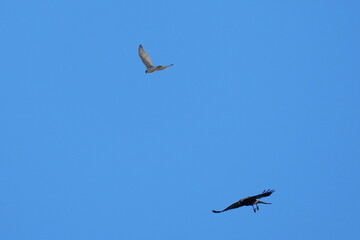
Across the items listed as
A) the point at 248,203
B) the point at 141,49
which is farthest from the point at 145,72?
the point at 248,203

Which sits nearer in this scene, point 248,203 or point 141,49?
point 248,203

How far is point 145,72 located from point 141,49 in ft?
6.20

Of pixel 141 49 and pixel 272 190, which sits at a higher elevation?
pixel 141 49

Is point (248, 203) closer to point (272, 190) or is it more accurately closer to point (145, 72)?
point (272, 190)

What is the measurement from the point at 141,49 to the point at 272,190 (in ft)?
87.5

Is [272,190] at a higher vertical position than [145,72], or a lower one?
lower

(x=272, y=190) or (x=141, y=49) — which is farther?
(x=141, y=49)

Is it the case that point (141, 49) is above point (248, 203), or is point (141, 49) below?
above

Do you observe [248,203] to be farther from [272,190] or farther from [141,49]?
[141,49]

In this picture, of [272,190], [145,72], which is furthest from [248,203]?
[145,72]

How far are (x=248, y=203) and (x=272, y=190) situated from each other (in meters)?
1.67

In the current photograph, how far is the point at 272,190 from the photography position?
25484 millimetres

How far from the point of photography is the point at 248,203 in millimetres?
26828

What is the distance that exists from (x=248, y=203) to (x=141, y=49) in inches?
1002
